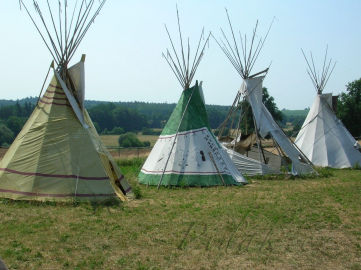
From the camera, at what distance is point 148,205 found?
8641mm

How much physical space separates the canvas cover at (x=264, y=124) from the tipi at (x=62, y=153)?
5.65 metres

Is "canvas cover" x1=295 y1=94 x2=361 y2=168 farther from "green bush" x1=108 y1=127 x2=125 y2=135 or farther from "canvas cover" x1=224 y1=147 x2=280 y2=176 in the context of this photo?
"green bush" x1=108 y1=127 x2=125 y2=135

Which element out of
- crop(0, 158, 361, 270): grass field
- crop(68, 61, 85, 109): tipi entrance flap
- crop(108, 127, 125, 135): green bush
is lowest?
crop(108, 127, 125, 135): green bush

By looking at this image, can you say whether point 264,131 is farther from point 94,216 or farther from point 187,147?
point 94,216

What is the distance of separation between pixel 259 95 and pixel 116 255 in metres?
9.25

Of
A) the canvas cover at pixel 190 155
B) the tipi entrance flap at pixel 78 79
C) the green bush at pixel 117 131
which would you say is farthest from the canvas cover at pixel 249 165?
the green bush at pixel 117 131

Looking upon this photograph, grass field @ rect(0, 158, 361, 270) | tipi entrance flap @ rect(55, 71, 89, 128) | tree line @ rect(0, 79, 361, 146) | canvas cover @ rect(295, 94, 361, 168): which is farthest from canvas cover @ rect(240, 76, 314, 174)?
tipi entrance flap @ rect(55, 71, 89, 128)

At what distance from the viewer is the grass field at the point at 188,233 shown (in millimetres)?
5539

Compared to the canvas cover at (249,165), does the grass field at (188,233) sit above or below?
below

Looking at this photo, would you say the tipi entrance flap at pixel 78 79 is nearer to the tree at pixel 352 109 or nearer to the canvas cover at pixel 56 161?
the canvas cover at pixel 56 161

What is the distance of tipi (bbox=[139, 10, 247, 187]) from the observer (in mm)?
11117

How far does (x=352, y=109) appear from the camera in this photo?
26.8 meters

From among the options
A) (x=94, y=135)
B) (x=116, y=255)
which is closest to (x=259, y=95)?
(x=94, y=135)

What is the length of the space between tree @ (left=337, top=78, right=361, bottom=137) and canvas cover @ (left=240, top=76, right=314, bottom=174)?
14.2m
